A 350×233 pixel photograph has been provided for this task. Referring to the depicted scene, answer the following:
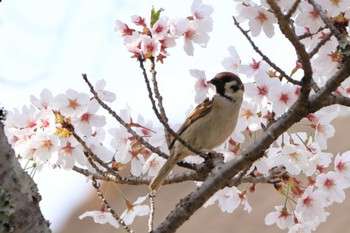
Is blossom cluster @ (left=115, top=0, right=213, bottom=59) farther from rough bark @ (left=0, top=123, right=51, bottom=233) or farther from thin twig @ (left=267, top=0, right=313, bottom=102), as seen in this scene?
rough bark @ (left=0, top=123, right=51, bottom=233)

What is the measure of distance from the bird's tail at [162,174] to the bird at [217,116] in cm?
26

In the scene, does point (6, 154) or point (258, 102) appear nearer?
point (6, 154)

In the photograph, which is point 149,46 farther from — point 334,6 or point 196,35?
point 334,6

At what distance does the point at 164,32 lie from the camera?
2.47 meters

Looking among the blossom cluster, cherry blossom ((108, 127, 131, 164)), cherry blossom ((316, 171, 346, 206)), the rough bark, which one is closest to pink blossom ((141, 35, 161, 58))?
the blossom cluster

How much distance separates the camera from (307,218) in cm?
258

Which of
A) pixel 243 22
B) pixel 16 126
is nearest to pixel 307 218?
pixel 243 22

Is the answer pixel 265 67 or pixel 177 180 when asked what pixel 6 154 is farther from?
pixel 265 67

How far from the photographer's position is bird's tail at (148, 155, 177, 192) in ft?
8.17

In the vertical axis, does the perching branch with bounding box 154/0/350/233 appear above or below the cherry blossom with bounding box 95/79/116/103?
below

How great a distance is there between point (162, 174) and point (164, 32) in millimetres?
478

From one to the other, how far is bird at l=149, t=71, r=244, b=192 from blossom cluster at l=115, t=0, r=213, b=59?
0.79ft

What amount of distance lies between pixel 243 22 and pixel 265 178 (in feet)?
1.66

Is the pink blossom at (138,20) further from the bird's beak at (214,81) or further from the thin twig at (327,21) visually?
the thin twig at (327,21)
